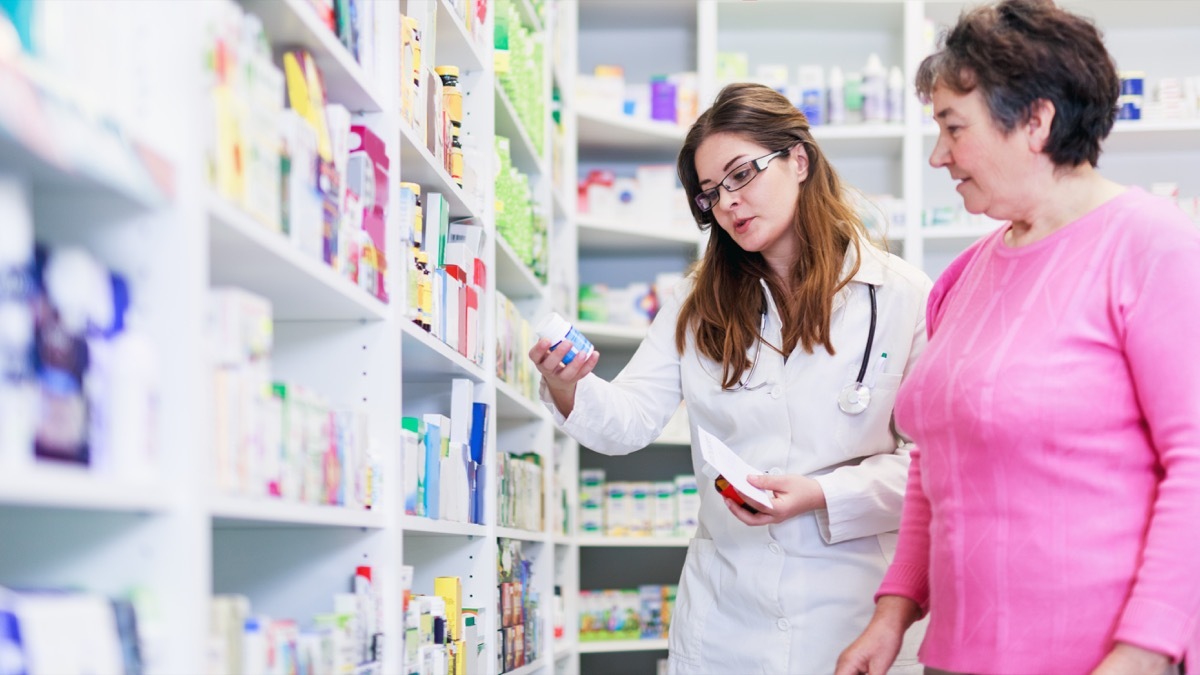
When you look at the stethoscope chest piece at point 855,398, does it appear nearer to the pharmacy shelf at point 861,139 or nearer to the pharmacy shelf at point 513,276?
the pharmacy shelf at point 513,276

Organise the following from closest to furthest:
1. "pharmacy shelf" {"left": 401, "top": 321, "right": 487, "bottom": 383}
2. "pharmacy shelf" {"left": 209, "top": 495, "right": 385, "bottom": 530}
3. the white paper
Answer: "pharmacy shelf" {"left": 209, "top": 495, "right": 385, "bottom": 530} → the white paper → "pharmacy shelf" {"left": 401, "top": 321, "right": 487, "bottom": 383}

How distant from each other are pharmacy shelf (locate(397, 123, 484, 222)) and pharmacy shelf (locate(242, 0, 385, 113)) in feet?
0.47

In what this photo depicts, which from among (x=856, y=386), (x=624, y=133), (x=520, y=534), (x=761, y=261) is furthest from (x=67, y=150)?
(x=624, y=133)

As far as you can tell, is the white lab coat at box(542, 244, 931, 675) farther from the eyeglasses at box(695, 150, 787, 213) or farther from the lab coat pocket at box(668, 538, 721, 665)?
the eyeglasses at box(695, 150, 787, 213)

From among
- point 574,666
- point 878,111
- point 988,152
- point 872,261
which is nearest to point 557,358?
point 872,261

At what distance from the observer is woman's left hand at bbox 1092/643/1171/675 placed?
1539 mm

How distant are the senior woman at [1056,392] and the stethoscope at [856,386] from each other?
1.85 ft

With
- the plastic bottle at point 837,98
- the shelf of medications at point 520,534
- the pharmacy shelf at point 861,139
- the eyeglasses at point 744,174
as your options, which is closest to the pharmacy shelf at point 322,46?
the eyeglasses at point 744,174

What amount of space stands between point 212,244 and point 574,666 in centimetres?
361

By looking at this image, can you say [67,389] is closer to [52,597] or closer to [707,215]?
[52,597]

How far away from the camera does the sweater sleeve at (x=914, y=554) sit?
2.02 metres

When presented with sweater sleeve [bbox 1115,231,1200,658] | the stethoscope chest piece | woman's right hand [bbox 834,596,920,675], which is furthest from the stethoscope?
sweater sleeve [bbox 1115,231,1200,658]

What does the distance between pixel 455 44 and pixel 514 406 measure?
115 cm

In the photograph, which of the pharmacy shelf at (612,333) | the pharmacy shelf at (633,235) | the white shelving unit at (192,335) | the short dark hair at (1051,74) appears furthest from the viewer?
the pharmacy shelf at (633,235)
